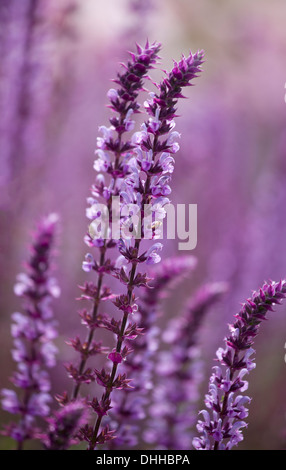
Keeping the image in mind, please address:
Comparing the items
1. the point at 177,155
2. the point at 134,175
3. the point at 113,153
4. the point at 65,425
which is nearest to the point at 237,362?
the point at 65,425

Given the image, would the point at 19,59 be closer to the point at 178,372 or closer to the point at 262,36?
the point at 178,372

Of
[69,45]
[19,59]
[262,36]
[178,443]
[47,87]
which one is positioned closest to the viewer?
[178,443]

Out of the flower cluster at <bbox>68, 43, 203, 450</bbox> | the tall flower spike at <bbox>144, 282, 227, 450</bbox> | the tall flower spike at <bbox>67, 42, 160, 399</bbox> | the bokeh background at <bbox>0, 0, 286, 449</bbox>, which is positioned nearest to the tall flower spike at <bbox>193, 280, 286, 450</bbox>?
the flower cluster at <bbox>68, 43, 203, 450</bbox>

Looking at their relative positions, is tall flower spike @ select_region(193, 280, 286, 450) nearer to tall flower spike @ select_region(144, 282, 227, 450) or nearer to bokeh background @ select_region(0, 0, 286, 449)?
tall flower spike @ select_region(144, 282, 227, 450)

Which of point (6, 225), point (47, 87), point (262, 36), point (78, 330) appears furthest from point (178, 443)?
point (262, 36)

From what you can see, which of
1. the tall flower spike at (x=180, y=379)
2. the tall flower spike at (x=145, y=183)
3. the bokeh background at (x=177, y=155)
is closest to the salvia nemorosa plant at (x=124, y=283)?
the tall flower spike at (x=145, y=183)
